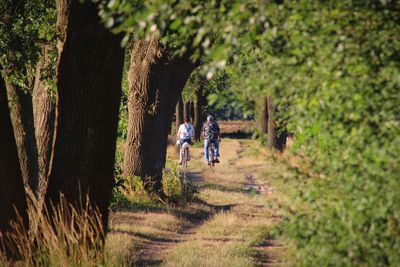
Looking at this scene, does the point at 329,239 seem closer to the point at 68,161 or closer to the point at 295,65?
the point at 295,65

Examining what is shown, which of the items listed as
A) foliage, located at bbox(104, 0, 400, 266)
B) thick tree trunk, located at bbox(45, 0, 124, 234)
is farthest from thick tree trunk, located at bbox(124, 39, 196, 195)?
foliage, located at bbox(104, 0, 400, 266)

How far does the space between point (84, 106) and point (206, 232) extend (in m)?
5.79

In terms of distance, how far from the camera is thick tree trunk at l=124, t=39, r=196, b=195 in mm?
16688

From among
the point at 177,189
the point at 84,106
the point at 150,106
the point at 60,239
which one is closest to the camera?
the point at 60,239

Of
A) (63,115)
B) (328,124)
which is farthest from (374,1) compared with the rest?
(63,115)

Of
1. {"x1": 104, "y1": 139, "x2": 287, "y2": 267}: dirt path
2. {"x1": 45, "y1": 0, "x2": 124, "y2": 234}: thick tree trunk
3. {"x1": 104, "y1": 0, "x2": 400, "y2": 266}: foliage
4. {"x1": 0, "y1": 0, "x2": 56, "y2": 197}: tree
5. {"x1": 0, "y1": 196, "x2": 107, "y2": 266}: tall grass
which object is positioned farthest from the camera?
{"x1": 0, "y1": 0, "x2": 56, "y2": 197}: tree

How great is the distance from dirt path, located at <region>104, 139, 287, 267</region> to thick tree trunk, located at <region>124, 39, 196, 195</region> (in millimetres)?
1357

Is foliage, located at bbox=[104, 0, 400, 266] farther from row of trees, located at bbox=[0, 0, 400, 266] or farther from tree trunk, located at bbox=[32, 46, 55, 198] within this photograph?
tree trunk, located at bbox=[32, 46, 55, 198]

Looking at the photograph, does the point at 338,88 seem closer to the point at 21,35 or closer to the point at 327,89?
the point at 327,89

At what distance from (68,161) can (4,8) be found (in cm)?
316

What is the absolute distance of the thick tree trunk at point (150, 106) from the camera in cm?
1669

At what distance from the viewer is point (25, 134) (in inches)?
468

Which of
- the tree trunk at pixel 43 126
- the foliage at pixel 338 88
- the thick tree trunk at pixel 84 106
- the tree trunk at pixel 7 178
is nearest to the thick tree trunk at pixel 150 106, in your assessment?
the tree trunk at pixel 43 126

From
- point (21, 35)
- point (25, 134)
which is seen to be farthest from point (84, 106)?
point (25, 134)
